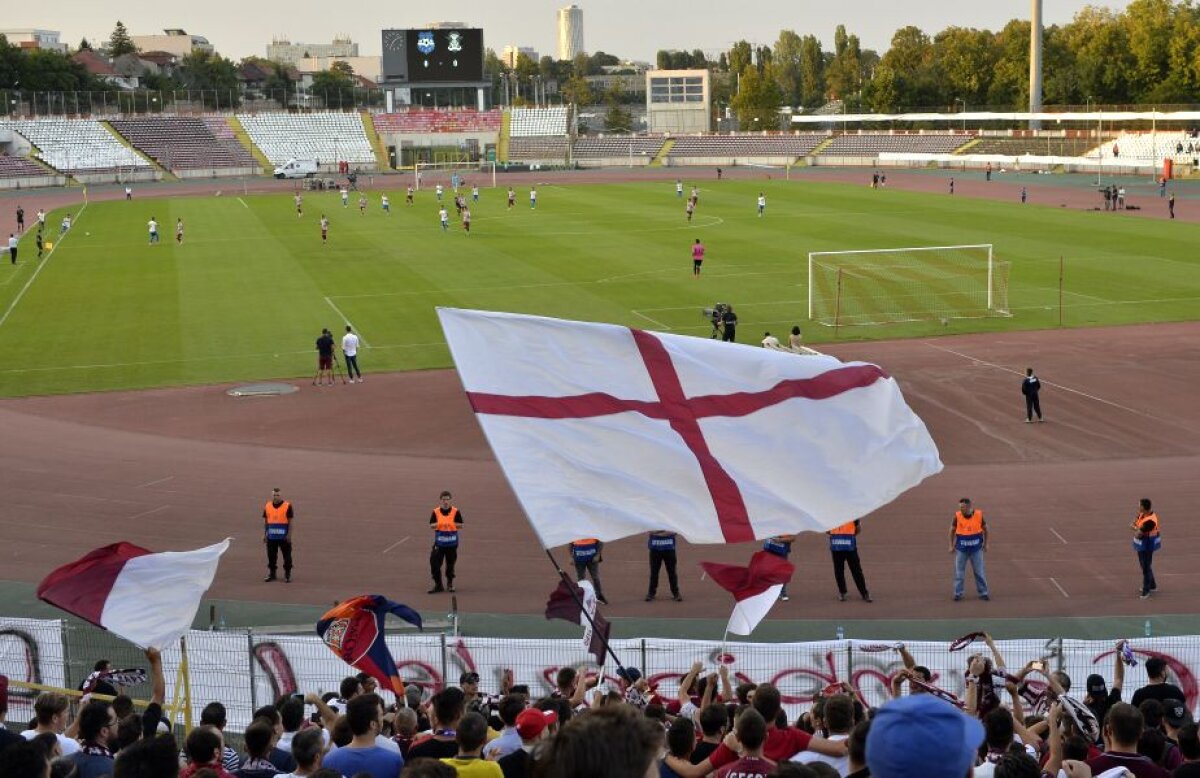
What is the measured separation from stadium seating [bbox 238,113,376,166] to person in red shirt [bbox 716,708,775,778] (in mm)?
136110

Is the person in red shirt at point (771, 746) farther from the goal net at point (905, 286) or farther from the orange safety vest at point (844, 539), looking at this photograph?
the goal net at point (905, 286)

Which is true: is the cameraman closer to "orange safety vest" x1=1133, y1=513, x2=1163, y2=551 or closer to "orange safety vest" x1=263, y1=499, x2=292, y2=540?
"orange safety vest" x1=263, y1=499, x2=292, y2=540

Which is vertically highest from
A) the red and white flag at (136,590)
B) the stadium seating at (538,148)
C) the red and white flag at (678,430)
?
the stadium seating at (538,148)

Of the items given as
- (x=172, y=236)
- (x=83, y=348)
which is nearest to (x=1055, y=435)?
(x=83, y=348)

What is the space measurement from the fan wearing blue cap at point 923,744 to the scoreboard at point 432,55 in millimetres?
143931

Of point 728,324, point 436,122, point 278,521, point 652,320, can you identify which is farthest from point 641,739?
point 436,122

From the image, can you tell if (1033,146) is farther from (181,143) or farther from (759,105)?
(181,143)

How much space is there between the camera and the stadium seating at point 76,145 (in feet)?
406

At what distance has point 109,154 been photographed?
12700 cm

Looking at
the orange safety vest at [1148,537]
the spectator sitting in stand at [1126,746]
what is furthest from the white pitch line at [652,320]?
the spectator sitting in stand at [1126,746]

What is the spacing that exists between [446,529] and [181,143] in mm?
124169

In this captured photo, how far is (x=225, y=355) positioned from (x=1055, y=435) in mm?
23196

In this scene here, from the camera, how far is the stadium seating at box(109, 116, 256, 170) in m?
130

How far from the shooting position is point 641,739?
3.94 meters
